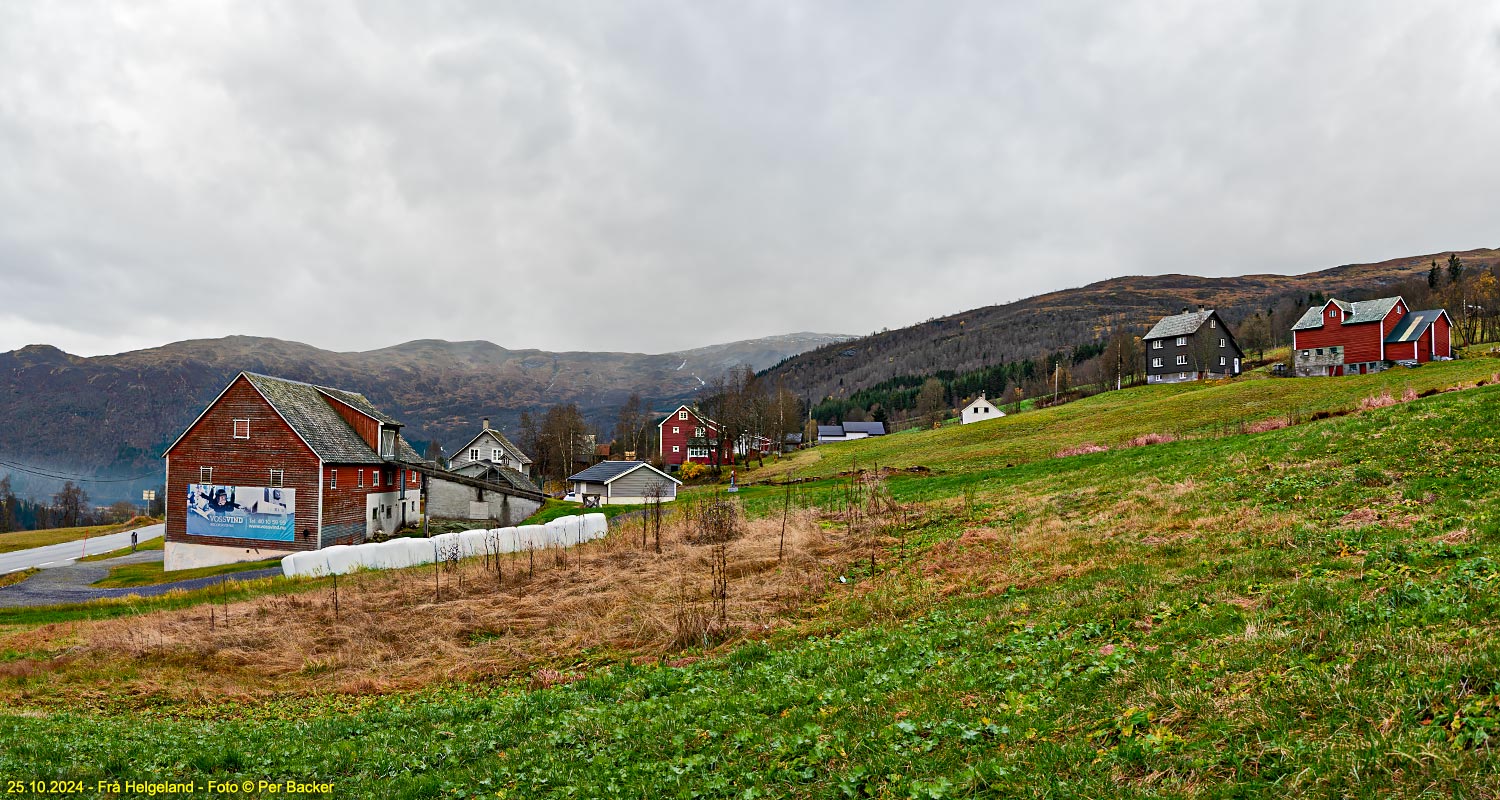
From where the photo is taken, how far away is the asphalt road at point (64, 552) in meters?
59.9

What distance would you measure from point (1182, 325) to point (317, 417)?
10409 cm

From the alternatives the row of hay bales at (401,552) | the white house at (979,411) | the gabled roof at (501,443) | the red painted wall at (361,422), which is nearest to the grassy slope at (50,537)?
the gabled roof at (501,443)

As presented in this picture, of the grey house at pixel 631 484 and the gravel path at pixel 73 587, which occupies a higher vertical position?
the grey house at pixel 631 484

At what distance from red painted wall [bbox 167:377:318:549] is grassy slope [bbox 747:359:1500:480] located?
41.3 meters

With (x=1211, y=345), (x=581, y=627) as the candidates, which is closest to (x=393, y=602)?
(x=581, y=627)

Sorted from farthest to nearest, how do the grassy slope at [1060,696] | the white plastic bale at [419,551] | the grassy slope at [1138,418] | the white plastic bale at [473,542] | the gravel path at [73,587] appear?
the grassy slope at [1138,418] < the gravel path at [73,587] < the white plastic bale at [419,551] < the white plastic bale at [473,542] < the grassy slope at [1060,696]

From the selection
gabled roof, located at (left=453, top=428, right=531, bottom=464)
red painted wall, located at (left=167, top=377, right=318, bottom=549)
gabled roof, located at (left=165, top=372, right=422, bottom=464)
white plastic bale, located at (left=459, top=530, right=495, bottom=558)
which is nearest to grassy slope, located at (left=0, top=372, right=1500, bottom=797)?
white plastic bale, located at (left=459, top=530, right=495, bottom=558)

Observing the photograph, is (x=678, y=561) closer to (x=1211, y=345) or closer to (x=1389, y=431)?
(x=1389, y=431)

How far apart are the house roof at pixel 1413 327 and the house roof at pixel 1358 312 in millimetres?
2046

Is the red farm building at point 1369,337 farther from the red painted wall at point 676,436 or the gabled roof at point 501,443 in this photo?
the gabled roof at point 501,443

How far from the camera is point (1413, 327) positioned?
69438 mm

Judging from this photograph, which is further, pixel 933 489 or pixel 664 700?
pixel 933 489

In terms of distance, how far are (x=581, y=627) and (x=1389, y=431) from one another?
83.6ft

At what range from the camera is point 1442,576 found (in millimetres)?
9352
